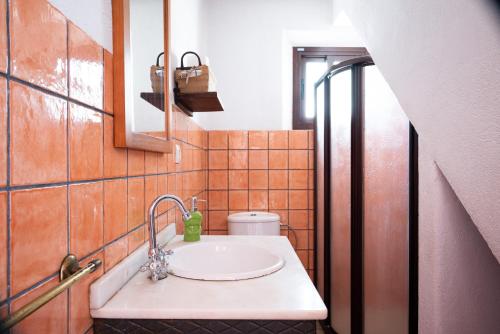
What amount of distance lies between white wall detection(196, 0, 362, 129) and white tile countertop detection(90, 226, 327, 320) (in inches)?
69.3

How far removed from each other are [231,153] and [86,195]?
1.70 metres

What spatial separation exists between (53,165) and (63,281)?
0.61 feet

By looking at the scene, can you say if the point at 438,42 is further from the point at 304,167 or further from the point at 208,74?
the point at 304,167

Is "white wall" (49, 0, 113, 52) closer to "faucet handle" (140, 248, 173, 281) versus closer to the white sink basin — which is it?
"faucet handle" (140, 248, 173, 281)

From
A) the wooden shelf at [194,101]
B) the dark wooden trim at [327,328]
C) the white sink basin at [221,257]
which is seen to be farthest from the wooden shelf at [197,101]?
the dark wooden trim at [327,328]

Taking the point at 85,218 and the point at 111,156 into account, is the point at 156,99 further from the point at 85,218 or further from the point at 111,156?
the point at 85,218

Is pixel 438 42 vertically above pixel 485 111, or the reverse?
pixel 438 42

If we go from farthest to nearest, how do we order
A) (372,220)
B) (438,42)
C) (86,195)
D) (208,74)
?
(372,220) < (208,74) < (438,42) < (86,195)

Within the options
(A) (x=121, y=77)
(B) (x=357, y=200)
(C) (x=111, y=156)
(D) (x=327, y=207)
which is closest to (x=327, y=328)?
(D) (x=327, y=207)

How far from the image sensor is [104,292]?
640 millimetres

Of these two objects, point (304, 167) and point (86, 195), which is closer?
point (86, 195)

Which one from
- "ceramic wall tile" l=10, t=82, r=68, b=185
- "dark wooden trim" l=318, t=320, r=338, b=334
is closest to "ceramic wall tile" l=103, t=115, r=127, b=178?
"ceramic wall tile" l=10, t=82, r=68, b=185

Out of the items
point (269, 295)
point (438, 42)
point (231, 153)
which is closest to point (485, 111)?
point (438, 42)

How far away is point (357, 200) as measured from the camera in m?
1.58
